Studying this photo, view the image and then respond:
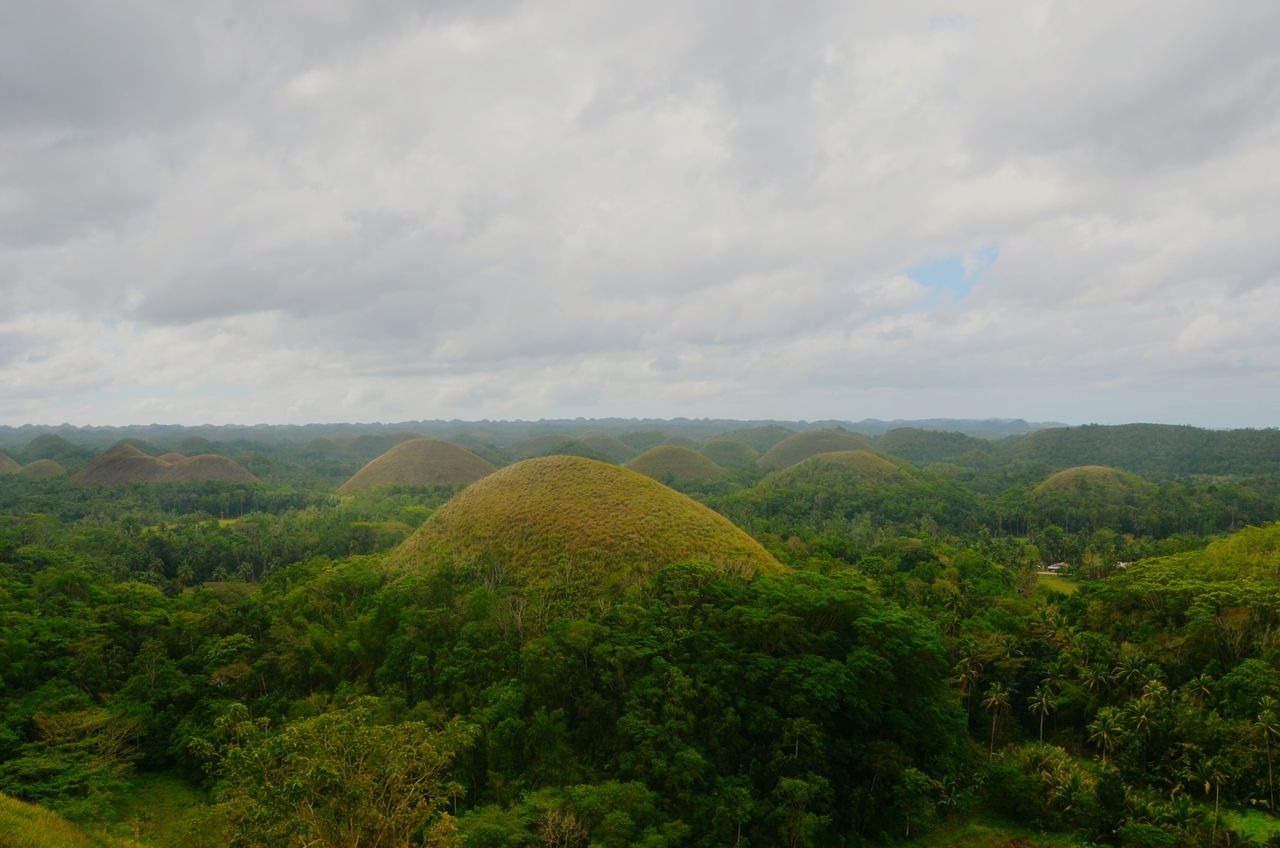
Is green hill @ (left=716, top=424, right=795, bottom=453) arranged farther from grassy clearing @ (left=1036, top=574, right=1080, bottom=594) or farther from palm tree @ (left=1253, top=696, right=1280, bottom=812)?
palm tree @ (left=1253, top=696, right=1280, bottom=812)

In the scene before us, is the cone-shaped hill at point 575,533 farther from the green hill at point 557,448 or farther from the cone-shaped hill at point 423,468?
the green hill at point 557,448

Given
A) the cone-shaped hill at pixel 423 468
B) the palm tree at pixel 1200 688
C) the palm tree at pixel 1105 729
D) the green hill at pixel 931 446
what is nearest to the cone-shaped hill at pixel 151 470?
the cone-shaped hill at pixel 423 468

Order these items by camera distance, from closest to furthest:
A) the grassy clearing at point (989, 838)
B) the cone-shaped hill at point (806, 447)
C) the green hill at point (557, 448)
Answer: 1. the grassy clearing at point (989, 838)
2. the green hill at point (557, 448)
3. the cone-shaped hill at point (806, 447)

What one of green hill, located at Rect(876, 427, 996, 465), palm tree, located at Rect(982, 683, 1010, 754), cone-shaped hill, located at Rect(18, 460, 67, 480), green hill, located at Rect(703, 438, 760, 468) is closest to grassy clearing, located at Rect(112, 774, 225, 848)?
palm tree, located at Rect(982, 683, 1010, 754)

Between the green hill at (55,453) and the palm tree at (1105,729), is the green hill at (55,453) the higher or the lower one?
the higher one

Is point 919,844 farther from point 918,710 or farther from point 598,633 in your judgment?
point 598,633

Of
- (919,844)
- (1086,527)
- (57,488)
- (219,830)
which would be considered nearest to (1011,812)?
(919,844)
